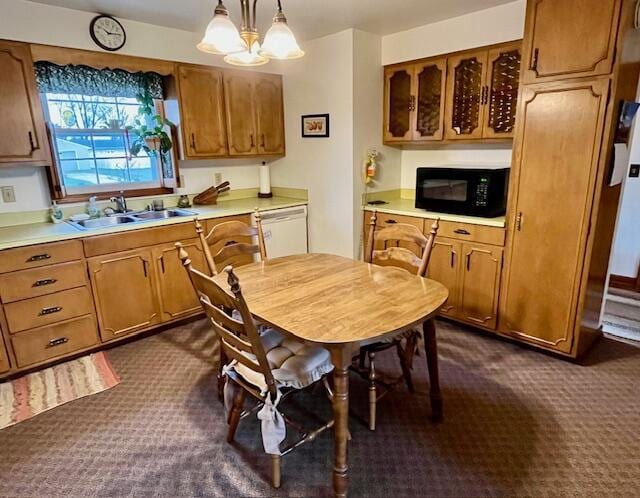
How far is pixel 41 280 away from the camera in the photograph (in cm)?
249

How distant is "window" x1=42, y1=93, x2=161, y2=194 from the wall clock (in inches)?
17.8

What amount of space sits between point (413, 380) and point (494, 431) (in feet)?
1.80

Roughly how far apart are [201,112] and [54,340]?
2.09 metres

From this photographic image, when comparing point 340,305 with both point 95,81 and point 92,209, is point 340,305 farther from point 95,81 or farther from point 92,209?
point 95,81

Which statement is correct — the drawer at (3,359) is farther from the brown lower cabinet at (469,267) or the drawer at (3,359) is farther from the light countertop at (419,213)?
the brown lower cabinet at (469,267)

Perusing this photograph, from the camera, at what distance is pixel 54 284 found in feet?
8.36

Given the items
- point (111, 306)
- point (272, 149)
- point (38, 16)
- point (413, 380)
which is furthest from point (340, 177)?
point (38, 16)

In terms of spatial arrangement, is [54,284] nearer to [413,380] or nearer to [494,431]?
[413,380]

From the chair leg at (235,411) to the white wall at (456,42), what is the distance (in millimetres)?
2687

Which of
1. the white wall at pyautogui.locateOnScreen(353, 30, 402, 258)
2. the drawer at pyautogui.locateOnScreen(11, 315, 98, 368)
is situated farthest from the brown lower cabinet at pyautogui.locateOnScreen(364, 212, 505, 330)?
the drawer at pyautogui.locateOnScreen(11, 315, 98, 368)

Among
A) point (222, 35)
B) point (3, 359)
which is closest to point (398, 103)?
point (222, 35)

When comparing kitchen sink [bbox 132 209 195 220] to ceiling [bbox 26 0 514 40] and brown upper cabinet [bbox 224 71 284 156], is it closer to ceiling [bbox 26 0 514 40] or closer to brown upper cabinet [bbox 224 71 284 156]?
brown upper cabinet [bbox 224 71 284 156]

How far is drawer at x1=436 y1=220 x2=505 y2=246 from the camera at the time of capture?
2.74 meters

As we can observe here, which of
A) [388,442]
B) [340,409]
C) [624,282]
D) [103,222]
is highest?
[103,222]
